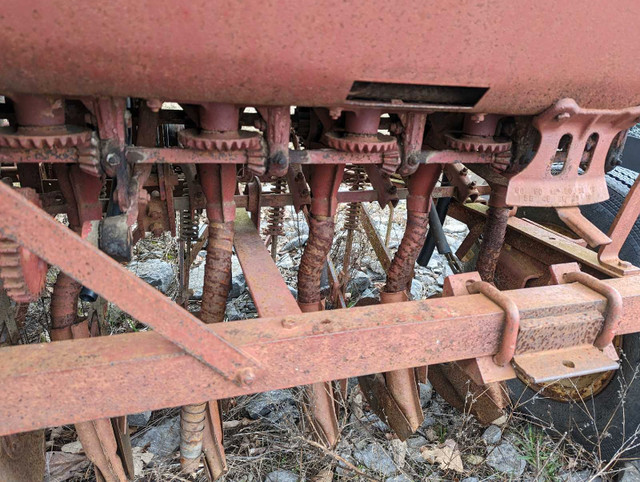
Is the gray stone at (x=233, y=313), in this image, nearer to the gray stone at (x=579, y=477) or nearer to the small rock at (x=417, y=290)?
the small rock at (x=417, y=290)

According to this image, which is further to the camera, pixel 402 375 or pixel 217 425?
pixel 402 375

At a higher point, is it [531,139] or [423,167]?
[531,139]

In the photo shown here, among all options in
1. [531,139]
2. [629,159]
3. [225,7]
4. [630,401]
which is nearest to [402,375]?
[630,401]

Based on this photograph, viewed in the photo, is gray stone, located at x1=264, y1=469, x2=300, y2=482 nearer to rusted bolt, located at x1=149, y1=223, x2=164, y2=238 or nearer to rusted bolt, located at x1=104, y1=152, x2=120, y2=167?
rusted bolt, located at x1=149, y1=223, x2=164, y2=238

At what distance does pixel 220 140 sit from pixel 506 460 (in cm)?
194

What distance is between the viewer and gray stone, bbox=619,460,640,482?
2062 millimetres

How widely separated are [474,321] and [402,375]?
81cm

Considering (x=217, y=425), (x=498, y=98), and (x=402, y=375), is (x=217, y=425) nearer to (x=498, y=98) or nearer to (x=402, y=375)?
(x=402, y=375)

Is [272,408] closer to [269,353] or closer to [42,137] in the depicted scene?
[269,353]

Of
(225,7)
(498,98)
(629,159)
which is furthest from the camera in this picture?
(629,159)

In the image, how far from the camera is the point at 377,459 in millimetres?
2146

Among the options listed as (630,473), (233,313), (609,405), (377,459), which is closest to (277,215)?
(233,313)

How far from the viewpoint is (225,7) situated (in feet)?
3.22

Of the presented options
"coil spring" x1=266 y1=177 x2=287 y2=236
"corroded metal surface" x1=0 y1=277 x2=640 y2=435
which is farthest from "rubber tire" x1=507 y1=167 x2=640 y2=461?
"coil spring" x1=266 y1=177 x2=287 y2=236
